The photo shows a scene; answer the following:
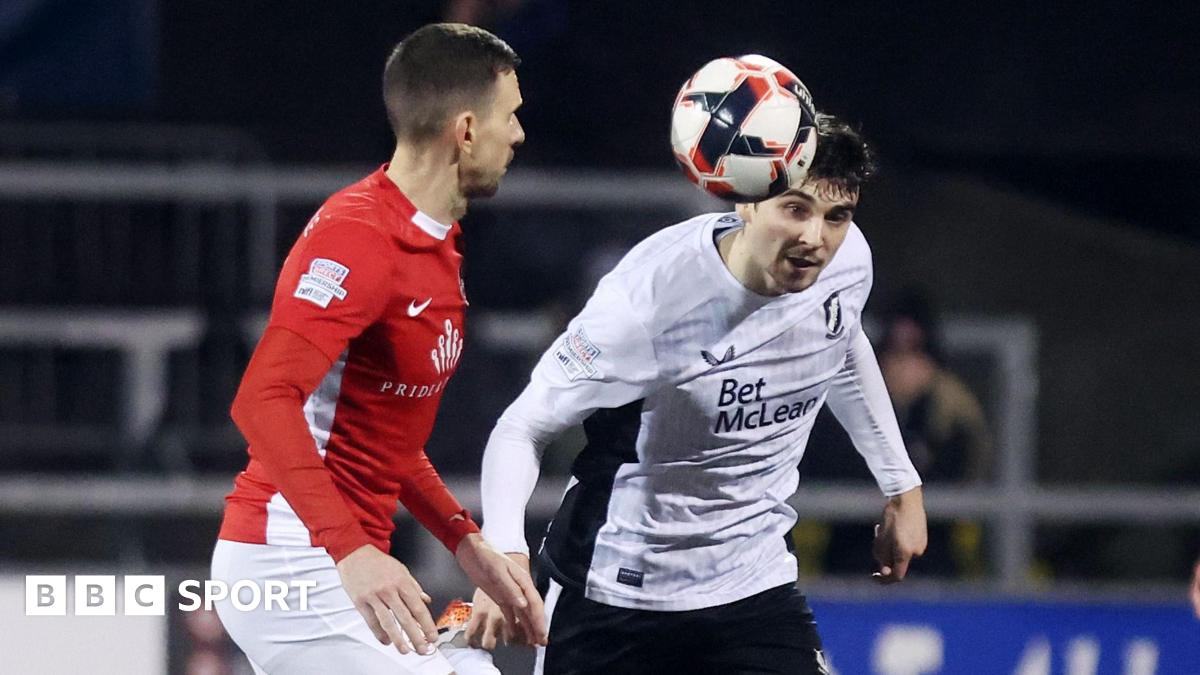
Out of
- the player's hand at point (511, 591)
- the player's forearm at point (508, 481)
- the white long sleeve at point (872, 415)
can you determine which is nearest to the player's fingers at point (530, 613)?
the player's hand at point (511, 591)

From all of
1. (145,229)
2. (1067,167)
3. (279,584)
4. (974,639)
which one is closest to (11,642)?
(145,229)

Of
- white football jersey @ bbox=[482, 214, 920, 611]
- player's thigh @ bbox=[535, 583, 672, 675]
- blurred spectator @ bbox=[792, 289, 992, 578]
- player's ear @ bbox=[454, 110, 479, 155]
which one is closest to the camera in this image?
player's ear @ bbox=[454, 110, 479, 155]

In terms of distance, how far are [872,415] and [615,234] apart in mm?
2663

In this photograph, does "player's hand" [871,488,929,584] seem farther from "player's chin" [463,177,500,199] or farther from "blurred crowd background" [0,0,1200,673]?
"blurred crowd background" [0,0,1200,673]

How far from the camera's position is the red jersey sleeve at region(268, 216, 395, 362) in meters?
3.12

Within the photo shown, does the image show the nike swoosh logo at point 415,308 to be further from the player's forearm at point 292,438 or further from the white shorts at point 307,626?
the white shorts at point 307,626

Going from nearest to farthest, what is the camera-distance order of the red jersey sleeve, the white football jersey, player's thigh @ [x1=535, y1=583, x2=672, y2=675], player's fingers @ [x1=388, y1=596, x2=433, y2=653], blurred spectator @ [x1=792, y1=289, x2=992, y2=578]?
player's fingers @ [x1=388, y1=596, x2=433, y2=653]
the red jersey sleeve
the white football jersey
player's thigh @ [x1=535, y1=583, x2=672, y2=675]
blurred spectator @ [x1=792, y1=289, x2=992, y2=578]

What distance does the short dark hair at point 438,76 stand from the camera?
3.47 m

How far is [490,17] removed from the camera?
6504 millimetres

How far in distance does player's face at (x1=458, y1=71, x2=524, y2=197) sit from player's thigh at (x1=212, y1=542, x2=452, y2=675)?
2.42ft

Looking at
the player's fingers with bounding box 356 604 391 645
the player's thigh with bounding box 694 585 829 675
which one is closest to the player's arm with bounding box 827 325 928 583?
the player's thigh with bounding box 694 585 829 675

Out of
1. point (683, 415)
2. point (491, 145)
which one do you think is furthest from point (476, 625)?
point (491, 145)

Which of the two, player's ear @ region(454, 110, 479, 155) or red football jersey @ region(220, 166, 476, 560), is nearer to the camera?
red football jersey @ region(220, 166, 476, 560)

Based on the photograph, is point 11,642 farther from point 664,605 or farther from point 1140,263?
point 1140,263
